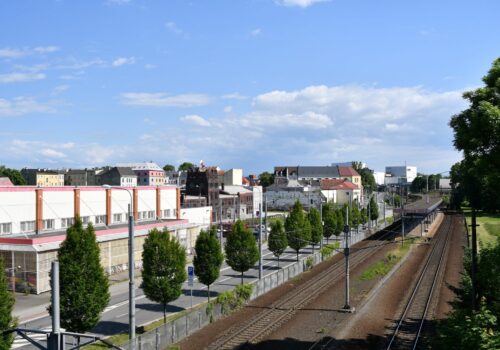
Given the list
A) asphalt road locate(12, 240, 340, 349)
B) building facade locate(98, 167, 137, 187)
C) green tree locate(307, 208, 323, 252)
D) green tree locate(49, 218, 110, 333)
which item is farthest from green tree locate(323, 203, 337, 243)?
building facade locate(98, 167, 137, 187)

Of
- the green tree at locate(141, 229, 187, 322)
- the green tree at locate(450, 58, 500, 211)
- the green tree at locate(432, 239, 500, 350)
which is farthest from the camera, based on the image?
the green tree at locate(141, 229, 187, 322)

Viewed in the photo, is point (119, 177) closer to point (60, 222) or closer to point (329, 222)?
point (329, 222)

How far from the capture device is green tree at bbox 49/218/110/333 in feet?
83.0

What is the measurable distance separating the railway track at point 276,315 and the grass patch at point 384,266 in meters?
2.58

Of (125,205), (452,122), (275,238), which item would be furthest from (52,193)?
(452,122)

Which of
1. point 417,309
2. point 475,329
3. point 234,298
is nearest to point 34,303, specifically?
point 234,298

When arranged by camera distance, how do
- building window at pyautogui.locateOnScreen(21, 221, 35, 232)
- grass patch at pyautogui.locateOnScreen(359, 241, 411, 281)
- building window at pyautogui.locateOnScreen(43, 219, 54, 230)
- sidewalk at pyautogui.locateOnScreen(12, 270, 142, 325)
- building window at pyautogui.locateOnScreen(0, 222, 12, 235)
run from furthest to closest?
building window at pyautogui.locateOnScreen(43, 219, 54, 230), grass patch at pyautogui.locateOnScreen(359, 241, 411, 281), building window at pyautogui.locateOnScreen(21, 221, 35, 232), building window at pyautogui.locateOnScreen(0, 222, 12, 235), sidewalk at pyautogui.locateOnScreen(12, 270, 142, 325)

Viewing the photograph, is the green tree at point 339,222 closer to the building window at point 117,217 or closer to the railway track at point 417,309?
the railway track at point 417,309

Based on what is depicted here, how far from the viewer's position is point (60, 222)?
54.6 meters

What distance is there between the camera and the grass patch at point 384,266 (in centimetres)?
5266

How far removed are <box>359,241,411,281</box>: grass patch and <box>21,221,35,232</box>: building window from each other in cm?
3265

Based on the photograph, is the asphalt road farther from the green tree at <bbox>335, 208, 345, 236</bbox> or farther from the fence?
the green tree at <bbox>335, 208, 345, 236</bbox>

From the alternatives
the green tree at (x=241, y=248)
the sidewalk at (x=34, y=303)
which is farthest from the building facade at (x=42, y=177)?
the green tree at (x=241, y=248)

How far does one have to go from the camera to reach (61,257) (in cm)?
2572
